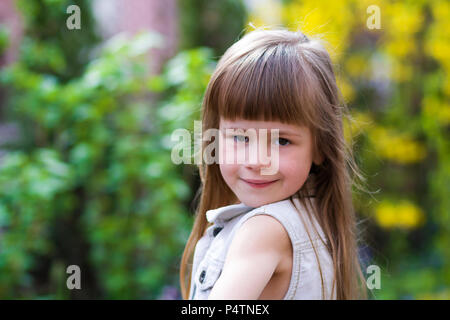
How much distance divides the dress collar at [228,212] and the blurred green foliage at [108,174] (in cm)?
135

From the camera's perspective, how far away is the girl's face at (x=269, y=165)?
109cm

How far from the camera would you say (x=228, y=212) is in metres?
1.21

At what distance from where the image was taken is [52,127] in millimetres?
2818

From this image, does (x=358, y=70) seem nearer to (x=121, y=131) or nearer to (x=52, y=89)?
(x=121, y=131)

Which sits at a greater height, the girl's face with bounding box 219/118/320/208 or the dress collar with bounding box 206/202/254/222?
the girl's face with bounding box 219/118/320/208

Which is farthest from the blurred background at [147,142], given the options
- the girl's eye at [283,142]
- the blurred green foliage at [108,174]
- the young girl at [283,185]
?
the girl's eye at [283,142]

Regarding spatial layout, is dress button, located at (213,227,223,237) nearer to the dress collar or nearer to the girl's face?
the dress collar

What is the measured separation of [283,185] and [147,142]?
1.76 m

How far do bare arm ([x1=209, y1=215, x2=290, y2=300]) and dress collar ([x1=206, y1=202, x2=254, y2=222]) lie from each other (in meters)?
0.14

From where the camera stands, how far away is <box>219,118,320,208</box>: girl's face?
109cm

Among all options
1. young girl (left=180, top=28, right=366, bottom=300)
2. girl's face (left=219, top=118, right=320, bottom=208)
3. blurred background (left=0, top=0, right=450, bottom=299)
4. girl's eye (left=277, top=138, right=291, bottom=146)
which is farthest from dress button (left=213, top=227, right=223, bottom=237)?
blurred background (left=0, top=0, right=450, bottom=299)

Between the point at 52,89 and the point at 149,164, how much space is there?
67 cm
